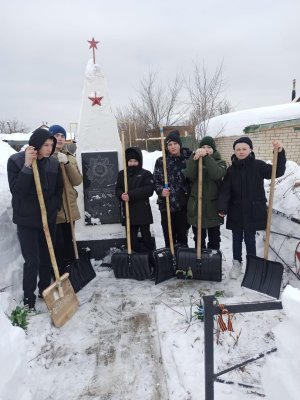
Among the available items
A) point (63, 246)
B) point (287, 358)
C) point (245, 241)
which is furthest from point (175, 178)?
point (287, 358)

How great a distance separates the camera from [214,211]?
391 centimetres

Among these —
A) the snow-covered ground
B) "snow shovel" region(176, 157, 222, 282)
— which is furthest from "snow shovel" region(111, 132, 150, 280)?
"snow shovel" region(176, 157, 222, 282)

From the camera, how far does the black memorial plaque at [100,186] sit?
4.69 metres

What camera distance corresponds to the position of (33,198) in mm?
3152

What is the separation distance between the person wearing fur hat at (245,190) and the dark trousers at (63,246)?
2.06 meters

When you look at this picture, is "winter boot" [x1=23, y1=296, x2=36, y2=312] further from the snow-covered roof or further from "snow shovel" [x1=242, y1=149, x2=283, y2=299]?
the snow-covered roof

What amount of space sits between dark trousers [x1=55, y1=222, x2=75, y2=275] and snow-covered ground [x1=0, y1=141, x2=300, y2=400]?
456 millimetres

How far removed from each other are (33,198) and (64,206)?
775 mm

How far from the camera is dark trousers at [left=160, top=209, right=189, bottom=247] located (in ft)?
14.0

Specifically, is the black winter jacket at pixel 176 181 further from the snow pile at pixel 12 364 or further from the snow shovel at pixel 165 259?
the snow pile at pixel 12 364

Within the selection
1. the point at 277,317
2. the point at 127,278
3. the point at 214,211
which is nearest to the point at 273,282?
the point at 277,317

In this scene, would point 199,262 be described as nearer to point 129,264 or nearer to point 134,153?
point 129,264

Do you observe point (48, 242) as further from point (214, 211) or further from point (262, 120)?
point (262, 120)

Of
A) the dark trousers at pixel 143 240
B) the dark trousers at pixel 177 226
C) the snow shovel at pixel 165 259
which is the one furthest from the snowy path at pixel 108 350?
the dark trousers at pixel 177 226
